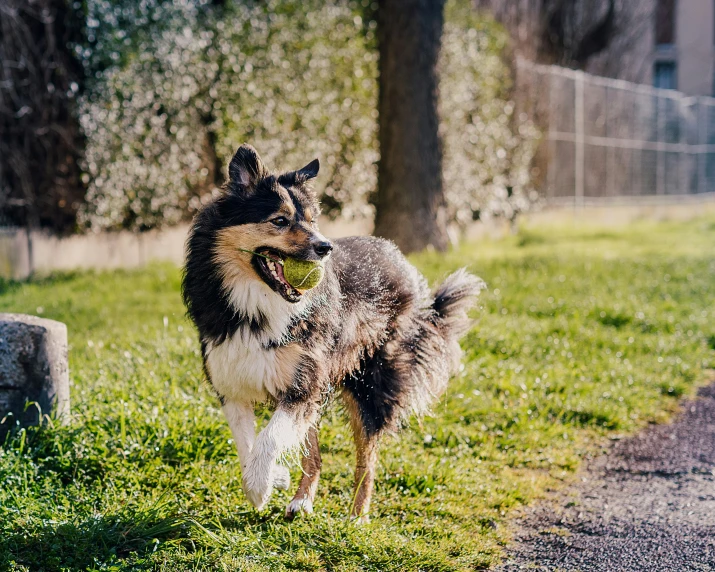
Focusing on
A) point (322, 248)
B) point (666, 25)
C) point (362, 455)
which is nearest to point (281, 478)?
point (362, 455)

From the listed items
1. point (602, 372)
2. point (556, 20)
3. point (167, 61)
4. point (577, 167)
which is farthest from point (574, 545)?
point (556, 20)

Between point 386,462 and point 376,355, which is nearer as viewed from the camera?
point 376,355

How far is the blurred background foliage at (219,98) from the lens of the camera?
9.43 metres

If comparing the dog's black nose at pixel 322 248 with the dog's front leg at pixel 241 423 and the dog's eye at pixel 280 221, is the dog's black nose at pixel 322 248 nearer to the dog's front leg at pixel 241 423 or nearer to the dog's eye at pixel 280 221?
A: the dog's eye at pixel 280 221

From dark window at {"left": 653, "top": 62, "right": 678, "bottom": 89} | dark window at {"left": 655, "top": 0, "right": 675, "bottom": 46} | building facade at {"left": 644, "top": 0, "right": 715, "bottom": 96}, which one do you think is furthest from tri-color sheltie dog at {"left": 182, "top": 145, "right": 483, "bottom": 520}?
dark window at {"left": 653, "top": 62, "right": 678, "bottom": 89}

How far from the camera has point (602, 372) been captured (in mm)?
6227

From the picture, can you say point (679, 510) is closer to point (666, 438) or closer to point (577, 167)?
point (666, 438)

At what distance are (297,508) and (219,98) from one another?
24.4 ft

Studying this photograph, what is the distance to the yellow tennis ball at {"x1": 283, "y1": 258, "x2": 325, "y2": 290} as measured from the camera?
3.52 meters

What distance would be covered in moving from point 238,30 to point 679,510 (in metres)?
8.24

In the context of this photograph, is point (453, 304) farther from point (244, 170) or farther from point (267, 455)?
point (267, 455)

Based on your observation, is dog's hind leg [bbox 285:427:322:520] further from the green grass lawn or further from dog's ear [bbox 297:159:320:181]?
dog's ear [bbox 297:159:320:181]

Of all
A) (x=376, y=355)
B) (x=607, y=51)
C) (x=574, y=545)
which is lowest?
(x=574, y=545)

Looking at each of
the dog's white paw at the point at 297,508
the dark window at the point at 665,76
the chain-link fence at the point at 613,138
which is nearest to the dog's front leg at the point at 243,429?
the dog's white paw at the point at 297,508
